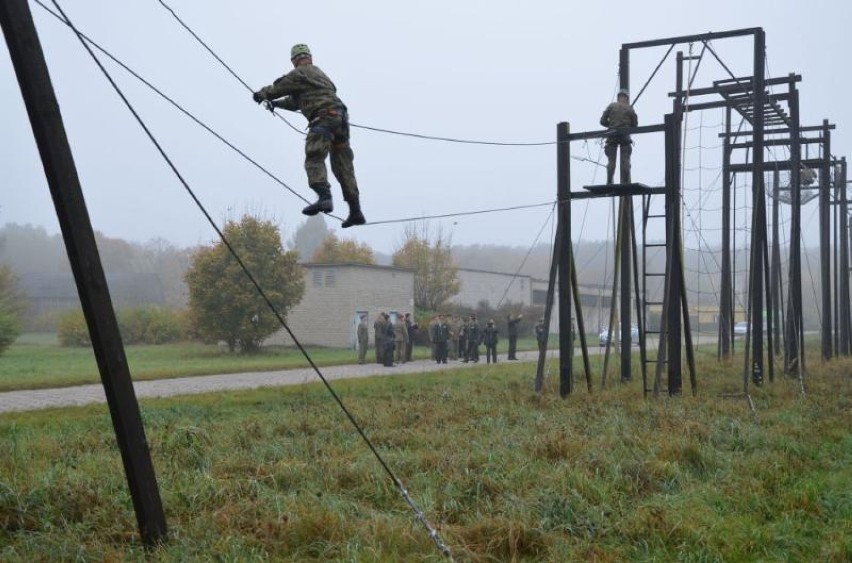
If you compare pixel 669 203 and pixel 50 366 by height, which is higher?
pixel 669 203

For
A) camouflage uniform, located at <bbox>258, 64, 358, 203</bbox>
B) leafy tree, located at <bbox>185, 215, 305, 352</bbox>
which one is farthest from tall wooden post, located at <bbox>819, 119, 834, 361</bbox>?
camouflage uniform, located at <bbox>258, 64, 358, 203</bbox>

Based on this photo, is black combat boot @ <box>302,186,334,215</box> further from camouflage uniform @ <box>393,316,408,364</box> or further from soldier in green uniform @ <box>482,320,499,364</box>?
soldier in green uniform @ <box>482,320,499,364</box>

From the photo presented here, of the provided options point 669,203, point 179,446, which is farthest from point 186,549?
point 669,203

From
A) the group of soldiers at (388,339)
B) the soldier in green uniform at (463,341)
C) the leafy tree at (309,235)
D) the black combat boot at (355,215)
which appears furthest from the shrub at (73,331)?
the leafy tree at (309,235)

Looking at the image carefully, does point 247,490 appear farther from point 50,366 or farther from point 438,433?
point 50,366

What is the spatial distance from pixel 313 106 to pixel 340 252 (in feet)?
163

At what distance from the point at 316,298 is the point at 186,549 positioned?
35.8 meters

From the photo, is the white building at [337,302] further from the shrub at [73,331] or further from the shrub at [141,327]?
the shrub at [73,331]

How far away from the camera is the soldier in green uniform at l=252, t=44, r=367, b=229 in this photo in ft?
24.2

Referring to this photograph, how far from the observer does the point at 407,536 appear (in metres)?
6.08

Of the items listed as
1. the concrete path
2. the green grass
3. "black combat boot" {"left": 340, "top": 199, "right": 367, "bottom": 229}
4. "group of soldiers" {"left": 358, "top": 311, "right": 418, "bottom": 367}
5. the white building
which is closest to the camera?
the green grass

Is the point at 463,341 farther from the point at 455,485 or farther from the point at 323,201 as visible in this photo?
the point at 323,201

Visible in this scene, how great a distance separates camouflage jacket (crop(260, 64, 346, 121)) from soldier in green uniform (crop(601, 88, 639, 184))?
27.8 ft

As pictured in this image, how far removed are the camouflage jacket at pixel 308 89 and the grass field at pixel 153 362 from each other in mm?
14710
